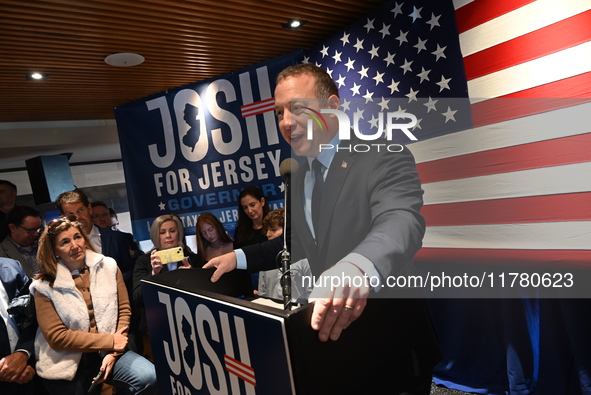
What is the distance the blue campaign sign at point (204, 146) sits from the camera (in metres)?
3.89

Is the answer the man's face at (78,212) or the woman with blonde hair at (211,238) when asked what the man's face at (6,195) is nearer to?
the man's face at (78,212)

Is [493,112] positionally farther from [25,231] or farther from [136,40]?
[25,231]

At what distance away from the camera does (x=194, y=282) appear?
4.07 ft

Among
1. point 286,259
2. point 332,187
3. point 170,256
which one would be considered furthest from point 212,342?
point 170,256

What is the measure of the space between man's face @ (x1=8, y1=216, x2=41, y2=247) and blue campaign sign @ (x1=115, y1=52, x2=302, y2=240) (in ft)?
4.82

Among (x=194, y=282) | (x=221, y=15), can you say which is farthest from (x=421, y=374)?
(x=221, y=15)

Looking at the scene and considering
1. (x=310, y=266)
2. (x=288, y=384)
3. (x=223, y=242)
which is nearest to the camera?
(x=288, y=384)

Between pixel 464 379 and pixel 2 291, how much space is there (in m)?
3.12

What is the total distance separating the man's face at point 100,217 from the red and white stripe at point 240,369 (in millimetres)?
4404

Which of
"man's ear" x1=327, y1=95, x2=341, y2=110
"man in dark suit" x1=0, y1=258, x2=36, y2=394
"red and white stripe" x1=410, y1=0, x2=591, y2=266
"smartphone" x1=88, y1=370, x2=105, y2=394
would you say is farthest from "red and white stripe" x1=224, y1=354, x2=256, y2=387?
"man in dark suit" x1=0, y1=258, x2=36, y2=394

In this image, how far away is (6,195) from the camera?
420 cm

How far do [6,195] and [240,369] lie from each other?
436 centimetres

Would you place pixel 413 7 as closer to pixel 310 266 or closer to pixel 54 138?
pixel 310 266

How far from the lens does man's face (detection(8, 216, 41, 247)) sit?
342 cm
